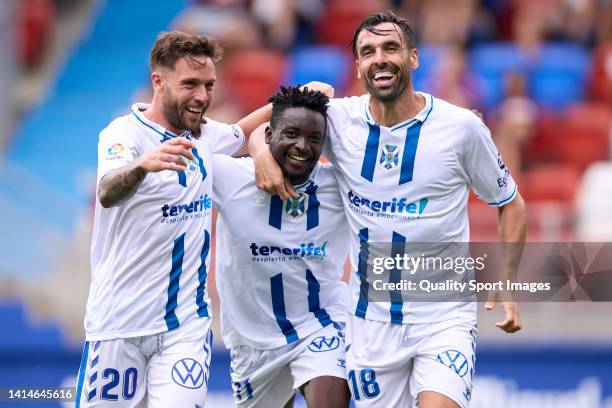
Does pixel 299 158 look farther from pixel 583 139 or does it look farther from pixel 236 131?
pixel 583 139

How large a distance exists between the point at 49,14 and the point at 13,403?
8348mm

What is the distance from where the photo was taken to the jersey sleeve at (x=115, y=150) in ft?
18.7

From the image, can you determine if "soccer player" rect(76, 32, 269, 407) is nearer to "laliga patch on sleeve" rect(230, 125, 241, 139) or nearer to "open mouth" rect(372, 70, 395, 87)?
"laliga patch on sleeve" rect(230, 125, 241, 139)

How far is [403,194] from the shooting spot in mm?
6082

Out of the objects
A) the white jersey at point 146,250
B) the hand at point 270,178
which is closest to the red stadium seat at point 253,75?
the hand at point 270,178

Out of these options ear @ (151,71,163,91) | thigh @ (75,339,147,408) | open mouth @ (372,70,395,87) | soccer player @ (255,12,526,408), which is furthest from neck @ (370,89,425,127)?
thigh @ (75,339,147,408)

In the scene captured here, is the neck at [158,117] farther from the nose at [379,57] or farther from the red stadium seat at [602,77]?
the red stadium seat at [602,77]

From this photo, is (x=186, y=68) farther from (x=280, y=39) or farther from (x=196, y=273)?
(x=280, y=39)

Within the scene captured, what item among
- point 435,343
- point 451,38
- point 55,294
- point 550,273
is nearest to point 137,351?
point 435,343

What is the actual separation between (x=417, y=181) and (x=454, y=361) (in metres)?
0.92

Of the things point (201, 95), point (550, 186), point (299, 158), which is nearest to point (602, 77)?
point (550, 186)

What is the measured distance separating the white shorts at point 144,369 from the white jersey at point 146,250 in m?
0.06

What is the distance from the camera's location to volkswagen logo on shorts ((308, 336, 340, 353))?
632cm

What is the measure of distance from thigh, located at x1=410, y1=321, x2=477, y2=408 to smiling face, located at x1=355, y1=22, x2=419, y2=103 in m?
1.22
